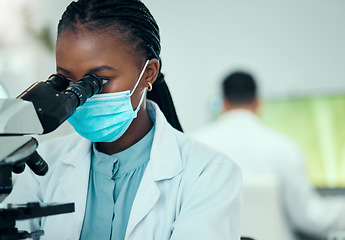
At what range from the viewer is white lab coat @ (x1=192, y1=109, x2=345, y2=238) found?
85.2 inches

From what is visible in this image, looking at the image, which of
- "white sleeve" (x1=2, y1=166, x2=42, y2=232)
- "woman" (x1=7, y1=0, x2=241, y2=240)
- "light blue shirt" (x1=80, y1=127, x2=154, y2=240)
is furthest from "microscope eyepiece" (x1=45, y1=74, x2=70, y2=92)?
"white sleeve" (x1=2, y1=166, x2=42, y2=232)

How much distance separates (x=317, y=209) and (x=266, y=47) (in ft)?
5.45

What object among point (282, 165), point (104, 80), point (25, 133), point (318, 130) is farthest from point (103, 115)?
point (318, 130)

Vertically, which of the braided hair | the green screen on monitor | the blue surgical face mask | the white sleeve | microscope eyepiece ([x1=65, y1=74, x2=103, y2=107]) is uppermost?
the braided hair

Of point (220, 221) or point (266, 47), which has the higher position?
point (266, 47)

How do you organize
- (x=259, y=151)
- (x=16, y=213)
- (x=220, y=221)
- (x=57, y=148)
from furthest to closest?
(x=259, y=151) → (x=57, y=148) → (x=220, y=221) → (x=16, y=213)

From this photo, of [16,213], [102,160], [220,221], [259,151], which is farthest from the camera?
[259,151]

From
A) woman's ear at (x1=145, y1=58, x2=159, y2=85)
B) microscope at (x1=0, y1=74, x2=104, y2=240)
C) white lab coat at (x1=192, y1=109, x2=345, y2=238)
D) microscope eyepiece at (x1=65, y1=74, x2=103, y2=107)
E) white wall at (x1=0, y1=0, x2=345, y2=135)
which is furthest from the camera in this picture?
white wall at (x1=0, y1=0, x2=345, y2=135)

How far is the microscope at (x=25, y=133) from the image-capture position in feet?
2.44

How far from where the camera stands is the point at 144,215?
1.07 m

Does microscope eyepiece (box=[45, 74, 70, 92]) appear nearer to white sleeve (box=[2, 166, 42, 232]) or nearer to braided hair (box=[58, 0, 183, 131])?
braided hair (box=[58, 0, 183, 131])

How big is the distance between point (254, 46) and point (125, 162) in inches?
102

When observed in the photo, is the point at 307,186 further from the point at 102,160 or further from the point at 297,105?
the point at 102,160

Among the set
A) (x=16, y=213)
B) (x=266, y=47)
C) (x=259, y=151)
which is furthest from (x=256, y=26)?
(x=16, y=213)
